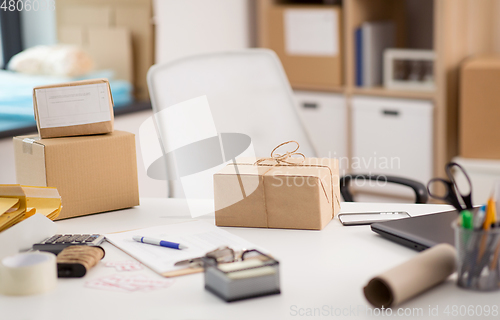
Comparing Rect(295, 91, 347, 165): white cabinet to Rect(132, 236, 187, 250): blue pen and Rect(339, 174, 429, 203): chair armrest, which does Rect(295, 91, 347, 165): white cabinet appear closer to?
Rect(339, 174, 429, 203): chair armrest

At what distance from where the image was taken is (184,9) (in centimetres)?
252

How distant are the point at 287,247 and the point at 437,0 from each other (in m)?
1.77

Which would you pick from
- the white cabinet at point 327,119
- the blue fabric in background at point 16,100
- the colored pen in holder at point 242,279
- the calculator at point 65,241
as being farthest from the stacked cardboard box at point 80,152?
the white cabinet at point 327,119

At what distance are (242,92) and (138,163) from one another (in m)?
0.44

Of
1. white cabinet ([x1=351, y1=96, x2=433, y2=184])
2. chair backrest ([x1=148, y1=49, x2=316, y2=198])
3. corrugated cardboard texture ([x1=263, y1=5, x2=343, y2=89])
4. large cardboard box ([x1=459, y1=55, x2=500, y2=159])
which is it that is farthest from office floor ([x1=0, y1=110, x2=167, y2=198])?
large cardboard box ([x1=459, y1=55, x2=500, y2=159])

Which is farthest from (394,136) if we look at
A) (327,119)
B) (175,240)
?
(175,240)

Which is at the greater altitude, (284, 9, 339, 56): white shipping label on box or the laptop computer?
(284, 9, 339, 56): white shipping label on box

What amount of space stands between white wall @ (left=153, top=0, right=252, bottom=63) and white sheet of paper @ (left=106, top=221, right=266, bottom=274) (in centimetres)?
140

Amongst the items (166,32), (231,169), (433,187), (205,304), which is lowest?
(433,187)

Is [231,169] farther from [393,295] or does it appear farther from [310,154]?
[310,154]

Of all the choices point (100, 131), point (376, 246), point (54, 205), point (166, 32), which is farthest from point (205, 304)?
point (166, 32)

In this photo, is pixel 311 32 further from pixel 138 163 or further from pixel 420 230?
pixel 420 230

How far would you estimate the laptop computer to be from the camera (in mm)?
935

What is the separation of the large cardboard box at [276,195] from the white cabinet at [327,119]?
1686mm
